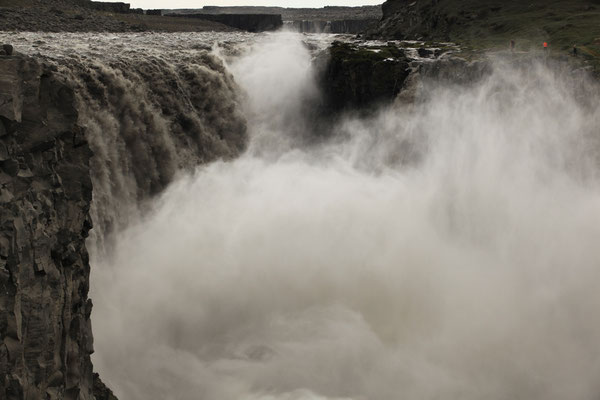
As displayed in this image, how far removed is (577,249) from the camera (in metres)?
21.5

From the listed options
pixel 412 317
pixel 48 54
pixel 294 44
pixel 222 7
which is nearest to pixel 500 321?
pixel 412 317

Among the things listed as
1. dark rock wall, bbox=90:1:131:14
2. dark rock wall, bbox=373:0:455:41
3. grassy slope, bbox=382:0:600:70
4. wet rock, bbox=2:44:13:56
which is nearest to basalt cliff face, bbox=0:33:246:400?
wet rock, bbox=2:44:13:56

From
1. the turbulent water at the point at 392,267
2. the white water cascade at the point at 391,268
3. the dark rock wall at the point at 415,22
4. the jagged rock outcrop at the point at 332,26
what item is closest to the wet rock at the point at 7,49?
the turbulent water at the point at 392,267

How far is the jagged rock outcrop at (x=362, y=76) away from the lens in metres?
34.5

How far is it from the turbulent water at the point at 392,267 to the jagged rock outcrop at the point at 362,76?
2353mm

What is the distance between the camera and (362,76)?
1405 inches

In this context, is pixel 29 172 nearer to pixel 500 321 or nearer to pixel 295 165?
pixel 500 321

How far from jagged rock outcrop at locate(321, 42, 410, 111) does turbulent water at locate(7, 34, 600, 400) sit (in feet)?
7.72

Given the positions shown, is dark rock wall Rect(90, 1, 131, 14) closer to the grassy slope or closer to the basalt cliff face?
the grassy slope

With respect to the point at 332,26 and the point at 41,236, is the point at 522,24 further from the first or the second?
the point at 332,26

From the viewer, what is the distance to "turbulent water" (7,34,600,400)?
57.5 ft

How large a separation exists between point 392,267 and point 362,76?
1642 centimetres

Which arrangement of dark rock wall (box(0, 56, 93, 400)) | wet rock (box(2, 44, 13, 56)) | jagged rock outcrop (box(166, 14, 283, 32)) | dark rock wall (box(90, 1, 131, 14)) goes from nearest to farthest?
dark rock wall (box(0, 56, 93, 400)), wet rock (box(2, 44, 13, 56)), dark rock wall (box(90, 1, 131, 14)), jagged rock outcrop (box(166, 14, 283, 32))

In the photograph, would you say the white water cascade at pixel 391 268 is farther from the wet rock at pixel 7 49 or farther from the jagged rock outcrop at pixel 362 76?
the wet rock at pixel 7 49
